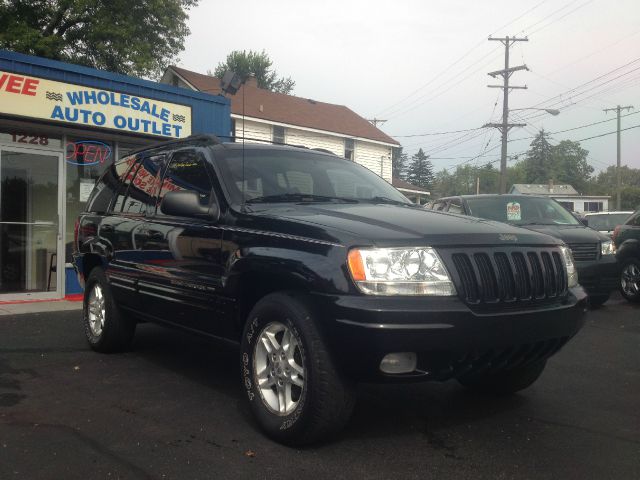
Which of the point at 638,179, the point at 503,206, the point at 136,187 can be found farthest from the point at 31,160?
the point at 638,179

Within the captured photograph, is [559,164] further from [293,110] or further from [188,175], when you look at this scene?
[188,175]

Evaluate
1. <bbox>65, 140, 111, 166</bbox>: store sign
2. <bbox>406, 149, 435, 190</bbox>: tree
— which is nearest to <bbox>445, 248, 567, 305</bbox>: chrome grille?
<bbox>65, 140, 111, 166</bbox>: store sign

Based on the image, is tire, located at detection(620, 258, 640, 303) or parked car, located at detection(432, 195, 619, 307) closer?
parked car, located at detection(432, 195, 619, 307)

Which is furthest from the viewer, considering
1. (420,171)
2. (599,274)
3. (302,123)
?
(420,171)

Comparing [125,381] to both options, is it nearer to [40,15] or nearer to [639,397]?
[639,397]

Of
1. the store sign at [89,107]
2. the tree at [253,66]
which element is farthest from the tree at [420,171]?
the store sign at [89,107]

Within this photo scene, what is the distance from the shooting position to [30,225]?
10148mm

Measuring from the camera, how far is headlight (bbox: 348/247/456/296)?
3.26 meters

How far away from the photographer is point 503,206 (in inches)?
371

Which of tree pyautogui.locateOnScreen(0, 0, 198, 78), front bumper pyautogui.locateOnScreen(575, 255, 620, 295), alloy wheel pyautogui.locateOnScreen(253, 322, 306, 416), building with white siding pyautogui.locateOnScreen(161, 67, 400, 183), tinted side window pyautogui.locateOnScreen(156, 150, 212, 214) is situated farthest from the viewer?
building with white siding pyautogui.locateOnScreen(161, 67, 400, 183)

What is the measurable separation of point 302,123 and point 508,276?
24.9 metres

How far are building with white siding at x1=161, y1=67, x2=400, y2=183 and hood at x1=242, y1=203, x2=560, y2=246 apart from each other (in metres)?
20.8

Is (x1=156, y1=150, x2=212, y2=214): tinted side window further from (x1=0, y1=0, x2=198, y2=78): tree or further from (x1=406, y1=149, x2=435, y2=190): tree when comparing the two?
(x1=406, y1=149, x2=435, y2=190): tree

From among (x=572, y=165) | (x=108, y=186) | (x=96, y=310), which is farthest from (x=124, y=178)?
(x=572, y=165)
